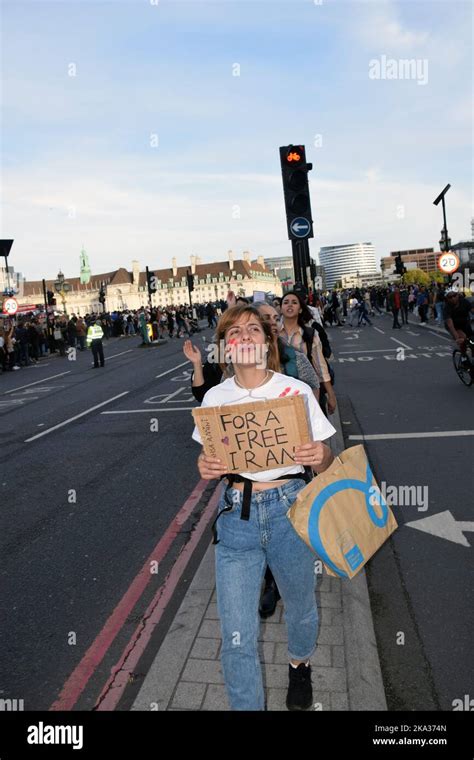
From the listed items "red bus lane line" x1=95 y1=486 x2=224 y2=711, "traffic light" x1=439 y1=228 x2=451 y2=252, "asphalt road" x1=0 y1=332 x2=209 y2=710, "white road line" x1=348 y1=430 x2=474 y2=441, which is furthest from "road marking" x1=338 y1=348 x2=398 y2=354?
"red bus lane line" x1=95 y1=486 x2=224 y2=711

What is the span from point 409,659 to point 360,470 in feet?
4.35

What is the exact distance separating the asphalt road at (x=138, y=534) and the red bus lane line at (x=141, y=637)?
0.06 m

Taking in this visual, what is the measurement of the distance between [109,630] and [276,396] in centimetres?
216

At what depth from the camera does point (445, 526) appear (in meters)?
5.19

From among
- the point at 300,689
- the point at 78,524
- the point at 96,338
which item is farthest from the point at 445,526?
the point at 96,338

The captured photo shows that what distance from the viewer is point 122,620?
161 inches

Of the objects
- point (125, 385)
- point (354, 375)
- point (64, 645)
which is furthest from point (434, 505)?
point (125, 385)

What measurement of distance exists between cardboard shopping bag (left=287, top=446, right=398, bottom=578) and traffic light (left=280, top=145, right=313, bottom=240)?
544 centimetres

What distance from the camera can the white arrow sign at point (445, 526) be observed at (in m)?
4.96

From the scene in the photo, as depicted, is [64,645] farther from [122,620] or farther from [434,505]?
[434,505]

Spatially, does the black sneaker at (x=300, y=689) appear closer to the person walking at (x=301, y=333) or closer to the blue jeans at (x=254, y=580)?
the blue jeans at (x=254, y=580)

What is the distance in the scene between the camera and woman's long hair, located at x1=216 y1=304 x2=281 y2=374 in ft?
9.39

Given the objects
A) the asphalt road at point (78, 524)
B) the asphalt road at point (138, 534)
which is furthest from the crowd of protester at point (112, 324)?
→ the asphalt road at point (78, 524)

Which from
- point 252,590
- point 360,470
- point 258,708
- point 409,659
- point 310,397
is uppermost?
point 310,397
